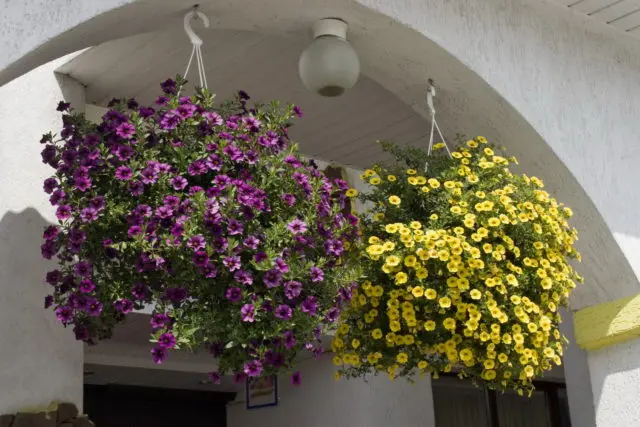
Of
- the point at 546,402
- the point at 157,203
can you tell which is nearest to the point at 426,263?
the point at 157,203

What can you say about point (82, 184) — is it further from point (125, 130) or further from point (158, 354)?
point (158, 354)

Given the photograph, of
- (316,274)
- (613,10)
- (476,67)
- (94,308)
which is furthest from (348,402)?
(94,308)

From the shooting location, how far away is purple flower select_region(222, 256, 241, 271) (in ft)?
8.07

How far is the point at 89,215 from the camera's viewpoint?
2.51m

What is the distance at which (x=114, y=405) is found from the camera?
7938 mm

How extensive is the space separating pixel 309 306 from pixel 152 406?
5.97 m

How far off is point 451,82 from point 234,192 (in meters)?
1.22

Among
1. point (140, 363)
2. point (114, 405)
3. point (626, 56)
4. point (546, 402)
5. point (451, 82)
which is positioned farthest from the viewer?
point (546, 402)

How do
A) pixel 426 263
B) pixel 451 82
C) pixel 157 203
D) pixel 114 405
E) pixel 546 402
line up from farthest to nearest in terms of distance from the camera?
1. pixel 546 402
2. pixel 114 405
3. pixel 451 82
4. pixel 426 263
5. pixel 157 203

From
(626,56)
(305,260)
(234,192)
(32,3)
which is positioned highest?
(626,56)

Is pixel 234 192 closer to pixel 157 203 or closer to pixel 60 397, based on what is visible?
pixel 157 203

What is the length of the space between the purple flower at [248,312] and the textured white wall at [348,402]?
5063 millimetres

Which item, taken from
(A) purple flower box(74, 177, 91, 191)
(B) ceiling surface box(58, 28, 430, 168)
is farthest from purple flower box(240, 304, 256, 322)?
(B) ceiling surface box(58, 28, 430, 168)

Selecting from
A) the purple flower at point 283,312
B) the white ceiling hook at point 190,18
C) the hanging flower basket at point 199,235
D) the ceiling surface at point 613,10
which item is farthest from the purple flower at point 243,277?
the ceiling surface at point 613,10
